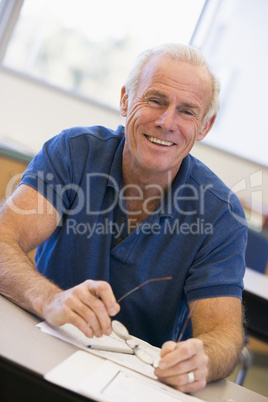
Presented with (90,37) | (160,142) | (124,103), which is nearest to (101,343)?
(160,142)

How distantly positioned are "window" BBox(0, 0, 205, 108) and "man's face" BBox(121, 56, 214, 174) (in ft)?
8.57

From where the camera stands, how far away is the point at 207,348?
3.90 feet

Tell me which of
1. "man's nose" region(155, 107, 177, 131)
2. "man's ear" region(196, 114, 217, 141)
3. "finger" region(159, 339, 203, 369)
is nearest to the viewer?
"finger" region(159, 339, 203, 369)

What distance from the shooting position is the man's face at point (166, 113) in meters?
1.56

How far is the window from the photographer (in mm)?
4051

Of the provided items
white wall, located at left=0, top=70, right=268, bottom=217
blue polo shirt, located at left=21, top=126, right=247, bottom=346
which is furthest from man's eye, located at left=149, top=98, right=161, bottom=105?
white wall, located at left=0, top=70, right=268, bottom=217

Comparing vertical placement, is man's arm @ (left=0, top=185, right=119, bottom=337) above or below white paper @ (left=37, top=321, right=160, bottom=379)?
above

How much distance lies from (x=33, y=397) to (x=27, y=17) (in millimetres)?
3755

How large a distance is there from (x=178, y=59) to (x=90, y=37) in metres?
2.71

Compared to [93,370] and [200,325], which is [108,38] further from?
[93,370]

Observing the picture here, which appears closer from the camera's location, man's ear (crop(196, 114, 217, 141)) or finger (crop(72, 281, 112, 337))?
finger (crop(72, 281, 112, 337))

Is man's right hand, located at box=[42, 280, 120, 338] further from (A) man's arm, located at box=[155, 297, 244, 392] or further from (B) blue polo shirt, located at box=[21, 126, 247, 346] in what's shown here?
(B) blue polo shirt, located at box=[21, 126, 247, 346]

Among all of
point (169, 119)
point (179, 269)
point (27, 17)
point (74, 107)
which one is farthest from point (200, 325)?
point (27, 17)

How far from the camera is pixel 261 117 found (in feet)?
13.6
